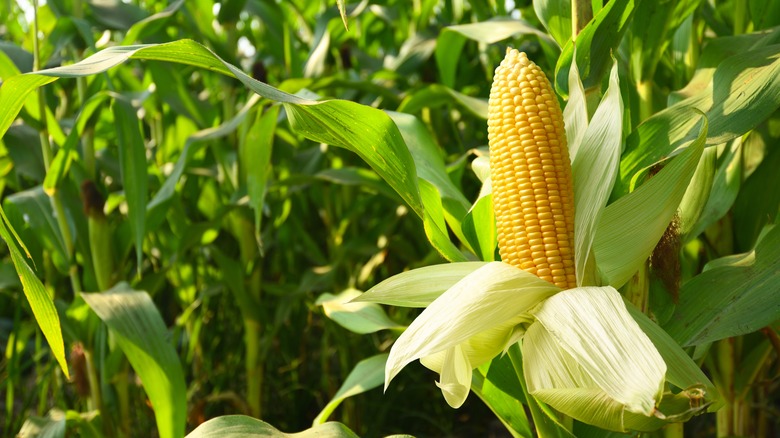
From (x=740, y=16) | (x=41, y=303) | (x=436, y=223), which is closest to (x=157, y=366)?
(x=41, y=303)

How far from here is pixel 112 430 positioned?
1575mm

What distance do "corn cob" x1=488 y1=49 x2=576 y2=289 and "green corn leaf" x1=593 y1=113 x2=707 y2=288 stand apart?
4 cm

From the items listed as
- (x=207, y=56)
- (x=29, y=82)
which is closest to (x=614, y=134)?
(x=207, y=56)

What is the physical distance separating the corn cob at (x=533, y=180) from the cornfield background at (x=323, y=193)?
61 millimetres

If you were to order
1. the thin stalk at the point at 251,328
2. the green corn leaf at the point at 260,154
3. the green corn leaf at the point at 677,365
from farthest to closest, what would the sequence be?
the thin stalk at the point at 251,328 < the green corn leaf at the point at 260,154 < the green corn leaf at the point at 677,365

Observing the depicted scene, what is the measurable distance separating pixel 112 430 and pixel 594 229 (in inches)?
46.9

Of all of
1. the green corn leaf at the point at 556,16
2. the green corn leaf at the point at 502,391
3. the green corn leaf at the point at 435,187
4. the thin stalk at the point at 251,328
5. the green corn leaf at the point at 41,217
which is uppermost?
the green corn leaf at the point at 556,16

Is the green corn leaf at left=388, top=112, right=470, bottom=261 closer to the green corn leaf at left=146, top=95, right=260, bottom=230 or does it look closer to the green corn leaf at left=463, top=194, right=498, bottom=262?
the green corn leaf at left=463, top=194, right=498, bottom=262

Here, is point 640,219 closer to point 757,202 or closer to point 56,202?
point 757,202

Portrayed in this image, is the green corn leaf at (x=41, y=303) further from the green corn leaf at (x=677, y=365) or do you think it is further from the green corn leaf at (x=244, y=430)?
the green corn leaf at (x=677, y=365)

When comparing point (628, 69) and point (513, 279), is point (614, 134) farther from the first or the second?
point (628, 69)

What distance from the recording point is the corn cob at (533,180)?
0.79m

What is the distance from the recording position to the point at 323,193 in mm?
2143

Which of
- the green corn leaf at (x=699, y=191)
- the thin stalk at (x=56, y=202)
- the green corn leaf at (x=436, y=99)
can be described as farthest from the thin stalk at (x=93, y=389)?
the green corn leaf at (x=699, y=191)
